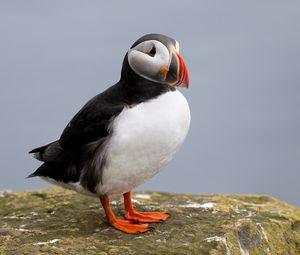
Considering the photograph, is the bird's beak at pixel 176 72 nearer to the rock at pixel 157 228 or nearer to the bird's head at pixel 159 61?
the bird's head at pixel 159 61

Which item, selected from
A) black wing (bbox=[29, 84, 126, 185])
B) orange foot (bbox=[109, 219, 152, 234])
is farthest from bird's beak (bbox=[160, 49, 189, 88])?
orange foot (bbox=[109, 219, 152, 234])

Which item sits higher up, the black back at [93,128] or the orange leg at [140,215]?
the black back at [93,128]

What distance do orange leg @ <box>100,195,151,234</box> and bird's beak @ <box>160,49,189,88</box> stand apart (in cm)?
127

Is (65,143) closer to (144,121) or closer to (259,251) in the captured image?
(144,121)

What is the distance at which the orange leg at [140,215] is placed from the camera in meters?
6.08

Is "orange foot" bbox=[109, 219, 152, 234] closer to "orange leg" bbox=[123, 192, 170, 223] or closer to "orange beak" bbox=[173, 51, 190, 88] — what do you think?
"orange leg" bbox=[123, 192, 170, 223]

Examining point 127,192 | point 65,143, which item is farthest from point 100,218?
point 65,143

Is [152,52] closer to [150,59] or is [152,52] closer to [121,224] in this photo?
[150,59]

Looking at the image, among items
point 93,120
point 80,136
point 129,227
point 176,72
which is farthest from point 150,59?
point 129,227

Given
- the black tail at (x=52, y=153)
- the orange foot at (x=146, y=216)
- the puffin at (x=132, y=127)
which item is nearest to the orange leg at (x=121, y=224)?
the puffin at (x=132, y=127)

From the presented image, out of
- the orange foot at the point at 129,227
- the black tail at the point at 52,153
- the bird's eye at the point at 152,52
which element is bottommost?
the orange foot at the point at 129,227

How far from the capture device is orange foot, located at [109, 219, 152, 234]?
5781 millimetres

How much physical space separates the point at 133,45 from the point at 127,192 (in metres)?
1.46

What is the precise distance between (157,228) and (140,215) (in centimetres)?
33
